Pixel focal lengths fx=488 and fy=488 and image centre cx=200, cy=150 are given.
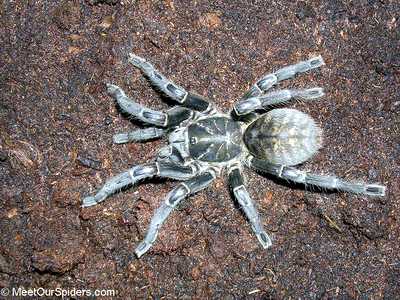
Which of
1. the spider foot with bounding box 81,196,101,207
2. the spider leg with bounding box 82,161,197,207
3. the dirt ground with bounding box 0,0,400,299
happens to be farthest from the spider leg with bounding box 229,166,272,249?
the spider foot with bounding box 81,196,101,207

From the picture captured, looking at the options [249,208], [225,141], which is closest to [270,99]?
[225,141]

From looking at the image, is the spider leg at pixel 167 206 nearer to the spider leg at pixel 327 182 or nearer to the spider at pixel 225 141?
the spider at pixel 225 141

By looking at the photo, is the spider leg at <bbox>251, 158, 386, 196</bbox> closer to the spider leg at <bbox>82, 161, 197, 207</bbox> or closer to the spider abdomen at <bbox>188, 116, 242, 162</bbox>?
the spider abdomen at <bbox>188, 116, 242, 162</bbox>

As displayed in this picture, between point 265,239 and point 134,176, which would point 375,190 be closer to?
point 265,239

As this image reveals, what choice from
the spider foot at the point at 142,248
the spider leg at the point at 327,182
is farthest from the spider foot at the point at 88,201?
the spider leg at the point at 327,182

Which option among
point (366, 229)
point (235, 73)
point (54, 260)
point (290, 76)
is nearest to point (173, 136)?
point (235, 73)

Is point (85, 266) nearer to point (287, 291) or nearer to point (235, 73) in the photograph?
point (287, 291)
